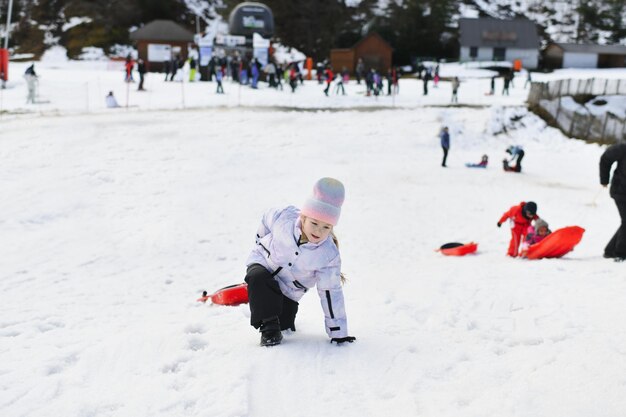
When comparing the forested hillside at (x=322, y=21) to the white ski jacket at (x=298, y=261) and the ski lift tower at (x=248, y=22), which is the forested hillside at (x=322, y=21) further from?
the white ski jacket at (x=298, y=261)

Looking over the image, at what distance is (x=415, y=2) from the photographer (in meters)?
64.2

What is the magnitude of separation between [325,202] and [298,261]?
0.48 m

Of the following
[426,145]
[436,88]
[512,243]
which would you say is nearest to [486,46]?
[436,88]

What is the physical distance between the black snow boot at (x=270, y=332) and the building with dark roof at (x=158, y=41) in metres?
42.3

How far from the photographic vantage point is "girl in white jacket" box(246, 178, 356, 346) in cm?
383

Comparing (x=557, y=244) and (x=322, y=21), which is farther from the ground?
(x=322, y=21)

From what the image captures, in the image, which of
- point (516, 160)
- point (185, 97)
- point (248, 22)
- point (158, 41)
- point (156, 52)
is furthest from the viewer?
point (158, 41)

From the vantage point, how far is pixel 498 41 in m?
62.1

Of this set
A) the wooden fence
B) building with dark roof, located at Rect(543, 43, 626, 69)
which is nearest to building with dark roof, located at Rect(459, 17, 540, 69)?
building with dark roof, located at Rect(543, 43, 626, 69)

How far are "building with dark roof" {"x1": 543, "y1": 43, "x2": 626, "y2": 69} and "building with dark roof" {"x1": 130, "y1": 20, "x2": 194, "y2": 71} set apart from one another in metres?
A: 36.8

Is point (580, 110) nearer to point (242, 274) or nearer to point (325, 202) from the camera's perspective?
point (242, 274)

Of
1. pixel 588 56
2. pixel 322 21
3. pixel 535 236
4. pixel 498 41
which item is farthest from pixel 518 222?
pixel 322 21

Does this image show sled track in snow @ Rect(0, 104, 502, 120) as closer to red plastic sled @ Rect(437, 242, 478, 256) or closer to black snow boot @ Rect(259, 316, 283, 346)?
red plastic sled @ Rect(437, 242, 478, 256)

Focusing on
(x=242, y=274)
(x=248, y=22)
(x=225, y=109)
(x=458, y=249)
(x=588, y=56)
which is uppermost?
(x=248, y=22)
